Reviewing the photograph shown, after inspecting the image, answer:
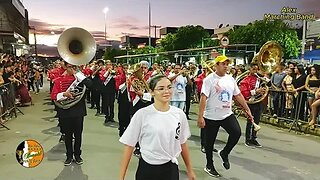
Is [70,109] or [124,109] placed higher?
[70,109]

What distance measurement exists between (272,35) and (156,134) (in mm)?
27885

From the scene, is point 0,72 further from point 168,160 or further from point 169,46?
point 169,46

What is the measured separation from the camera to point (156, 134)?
3.26 meters

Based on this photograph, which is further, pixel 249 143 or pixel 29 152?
pixel 249 143

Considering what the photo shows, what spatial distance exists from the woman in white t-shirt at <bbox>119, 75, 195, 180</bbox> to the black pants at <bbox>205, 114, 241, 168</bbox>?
2569 mm

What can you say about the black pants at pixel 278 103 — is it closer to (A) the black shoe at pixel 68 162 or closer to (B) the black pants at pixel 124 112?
(B) the black pants at pixel 124 112

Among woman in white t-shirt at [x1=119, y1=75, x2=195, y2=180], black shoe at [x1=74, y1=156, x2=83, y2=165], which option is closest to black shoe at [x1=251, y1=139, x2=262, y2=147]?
black shoe at [x1=74, y1=156, x2=83, y2=165]

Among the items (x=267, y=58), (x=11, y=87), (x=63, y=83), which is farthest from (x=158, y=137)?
(x=11, y=87)

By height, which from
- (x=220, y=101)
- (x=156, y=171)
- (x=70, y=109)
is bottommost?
(x=156, y=171)

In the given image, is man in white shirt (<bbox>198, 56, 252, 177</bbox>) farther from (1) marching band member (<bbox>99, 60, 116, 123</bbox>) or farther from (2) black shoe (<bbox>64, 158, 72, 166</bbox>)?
(1) marching band member (<bbox>99, 60, 116, 123</bbox>)

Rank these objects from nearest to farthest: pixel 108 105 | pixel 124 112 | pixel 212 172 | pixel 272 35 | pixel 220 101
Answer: pixel 220 101 < pixel 212 172 < pixel 124 112 < pixel 108 105 < pixel 272 35

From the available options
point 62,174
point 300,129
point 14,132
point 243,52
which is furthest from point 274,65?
point 243,52

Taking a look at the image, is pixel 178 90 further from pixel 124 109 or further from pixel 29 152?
pixel 29 152

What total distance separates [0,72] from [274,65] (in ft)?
27.9
